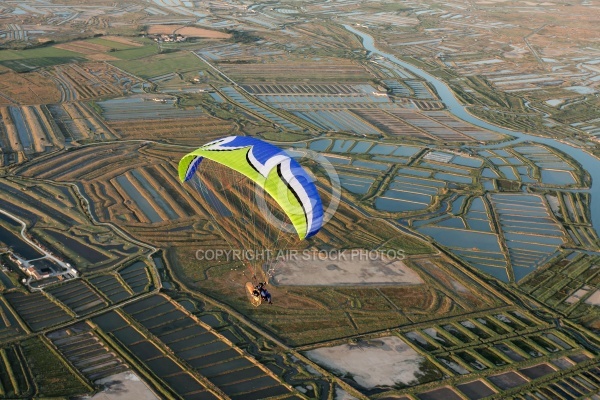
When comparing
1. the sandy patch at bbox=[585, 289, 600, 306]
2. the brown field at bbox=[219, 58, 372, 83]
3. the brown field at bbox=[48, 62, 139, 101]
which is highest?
the brown field at bbox=[219, 58, 372, 83]

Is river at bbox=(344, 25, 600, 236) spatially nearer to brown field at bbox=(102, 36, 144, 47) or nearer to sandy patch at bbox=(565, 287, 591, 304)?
sandy patch at bbox=(565, 287, 591, 304)

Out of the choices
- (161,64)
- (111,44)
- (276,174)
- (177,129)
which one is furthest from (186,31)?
(276,174)

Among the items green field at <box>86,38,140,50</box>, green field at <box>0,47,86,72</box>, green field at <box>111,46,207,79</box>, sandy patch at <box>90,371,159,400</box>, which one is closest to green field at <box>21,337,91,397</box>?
sandy patch at <box>90,371,159,400</box>

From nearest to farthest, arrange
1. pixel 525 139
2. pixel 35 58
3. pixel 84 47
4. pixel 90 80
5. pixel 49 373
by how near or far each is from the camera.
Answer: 1. pixel 49 373
2. pixel 525 139
3. pixel 90 80
4. pixel 35 58
5. pixel 84 47

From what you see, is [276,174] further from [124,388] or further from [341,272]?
[124,388]

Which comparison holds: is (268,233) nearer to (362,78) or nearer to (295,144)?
(295,144)

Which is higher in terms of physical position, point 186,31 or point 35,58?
point 186,31

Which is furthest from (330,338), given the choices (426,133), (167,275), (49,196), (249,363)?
(426,133)
